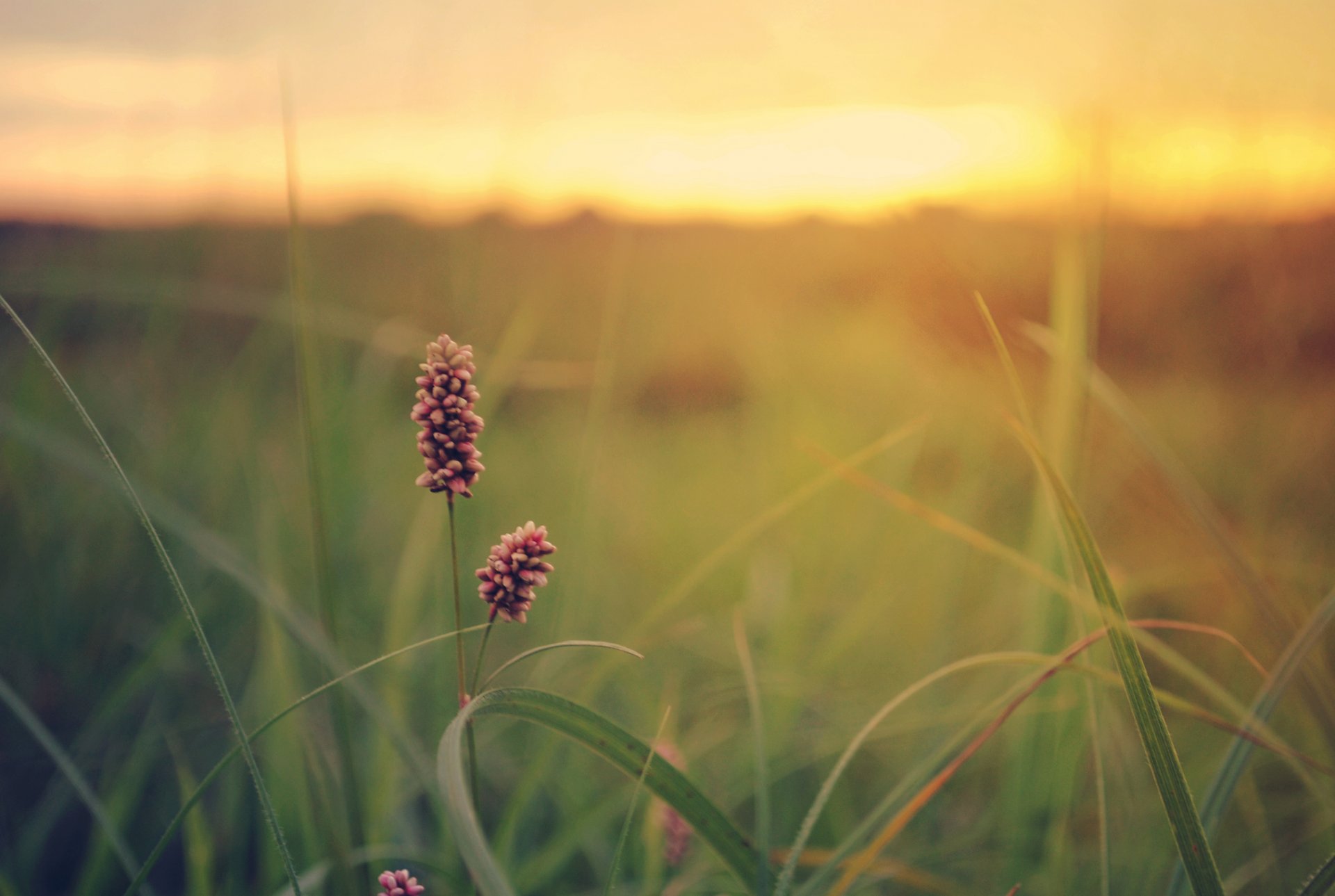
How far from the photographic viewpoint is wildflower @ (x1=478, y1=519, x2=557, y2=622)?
28 cm

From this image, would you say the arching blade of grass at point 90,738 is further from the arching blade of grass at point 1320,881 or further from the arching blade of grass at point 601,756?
the arching blade of grass at point 1320,881

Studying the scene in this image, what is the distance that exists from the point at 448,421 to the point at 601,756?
0.14 m

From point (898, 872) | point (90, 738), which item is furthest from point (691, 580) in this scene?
point (90, 738)

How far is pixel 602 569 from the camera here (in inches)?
39.6

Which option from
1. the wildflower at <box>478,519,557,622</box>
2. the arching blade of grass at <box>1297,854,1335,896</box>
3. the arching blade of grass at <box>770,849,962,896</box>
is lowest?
the arching blade of grass at <box>770,849,962,896</box>

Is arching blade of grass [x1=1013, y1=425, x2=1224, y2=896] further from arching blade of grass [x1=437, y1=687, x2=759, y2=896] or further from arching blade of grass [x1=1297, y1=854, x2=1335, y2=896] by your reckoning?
arching blade of grass [x1=437, y1=687, x2=759, y2=896]

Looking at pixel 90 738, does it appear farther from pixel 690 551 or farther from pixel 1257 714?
pixel 1257 714

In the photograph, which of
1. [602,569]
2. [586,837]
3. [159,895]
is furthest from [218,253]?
[586,837]

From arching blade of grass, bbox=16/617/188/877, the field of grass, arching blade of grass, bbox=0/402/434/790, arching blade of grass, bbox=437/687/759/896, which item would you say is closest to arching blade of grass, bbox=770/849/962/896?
the field of grass

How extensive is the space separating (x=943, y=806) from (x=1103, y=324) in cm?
89

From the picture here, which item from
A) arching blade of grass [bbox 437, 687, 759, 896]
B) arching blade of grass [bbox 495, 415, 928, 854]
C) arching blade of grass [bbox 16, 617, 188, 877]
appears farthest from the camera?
arching blade of grass [bbox 16, 617, 188, 877]

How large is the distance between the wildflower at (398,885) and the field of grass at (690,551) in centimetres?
5

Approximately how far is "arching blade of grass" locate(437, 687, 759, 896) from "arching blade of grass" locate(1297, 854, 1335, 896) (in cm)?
21

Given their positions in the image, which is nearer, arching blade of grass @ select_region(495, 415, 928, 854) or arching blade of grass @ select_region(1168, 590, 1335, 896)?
arching blade of grass @ select_region(1168, 590, 1335, 896)
